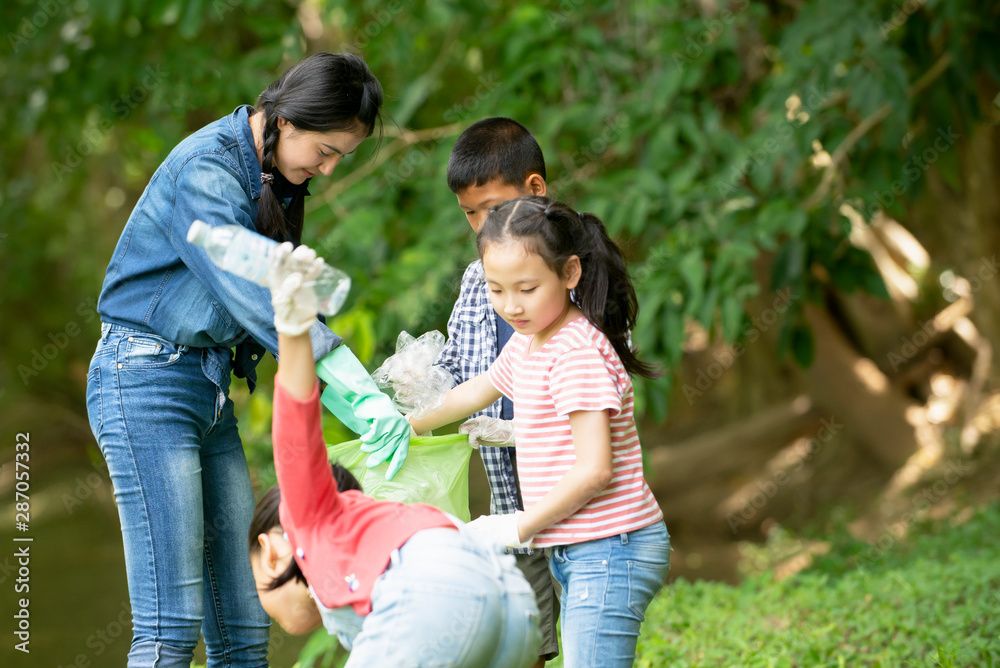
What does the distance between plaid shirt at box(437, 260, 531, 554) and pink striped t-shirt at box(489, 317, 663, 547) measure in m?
0.39

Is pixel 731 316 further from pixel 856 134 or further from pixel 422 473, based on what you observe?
pixel 422 473

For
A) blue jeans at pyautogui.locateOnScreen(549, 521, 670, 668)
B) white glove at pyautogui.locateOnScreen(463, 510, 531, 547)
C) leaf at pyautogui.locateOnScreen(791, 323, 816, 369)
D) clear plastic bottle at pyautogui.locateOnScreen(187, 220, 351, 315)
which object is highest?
clear plastic bottle at pyautogui.locateOnScreen(187, 220, 351, 315)

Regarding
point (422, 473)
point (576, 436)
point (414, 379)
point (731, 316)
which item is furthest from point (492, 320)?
point (731, 316)

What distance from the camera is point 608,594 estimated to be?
5.26 feet

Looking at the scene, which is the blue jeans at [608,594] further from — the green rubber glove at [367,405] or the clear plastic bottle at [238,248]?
the clear plastic bottle at [238,248]

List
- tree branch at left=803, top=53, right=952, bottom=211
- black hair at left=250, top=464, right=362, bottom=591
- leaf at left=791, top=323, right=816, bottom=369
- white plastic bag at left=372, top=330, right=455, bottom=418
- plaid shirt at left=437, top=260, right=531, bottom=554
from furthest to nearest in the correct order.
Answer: leaf at left=791, top=323, right=816, bottom=369 → tree branch at left=803, top=53, right=952, bottom=211 → plaid shirt at left=437, top=260, right=531, bottom=554 → white plastic bag at left=372, top=330, right=455, bottom=418 → black hair at left=250, top=464, right=362, bottom=591

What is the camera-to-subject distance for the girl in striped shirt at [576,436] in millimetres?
1587

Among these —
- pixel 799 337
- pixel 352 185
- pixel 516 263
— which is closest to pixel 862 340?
pixel 799 337

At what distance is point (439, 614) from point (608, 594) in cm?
40

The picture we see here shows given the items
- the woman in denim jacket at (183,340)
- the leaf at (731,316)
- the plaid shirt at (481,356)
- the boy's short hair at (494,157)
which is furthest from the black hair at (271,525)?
the leaf at (731,316)

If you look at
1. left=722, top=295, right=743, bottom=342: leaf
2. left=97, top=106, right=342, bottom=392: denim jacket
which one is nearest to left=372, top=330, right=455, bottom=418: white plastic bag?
left=97, top=106, right=342, bottom=392: denim jacket

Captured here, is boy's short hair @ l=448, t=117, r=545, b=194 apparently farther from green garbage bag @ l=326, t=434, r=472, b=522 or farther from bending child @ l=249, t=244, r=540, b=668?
bending child @ l=249, t=244, r=540, b=668

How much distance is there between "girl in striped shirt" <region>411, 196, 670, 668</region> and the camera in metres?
1.59

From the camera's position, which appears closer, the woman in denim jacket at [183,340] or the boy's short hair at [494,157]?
the woman in denim jacket at [183,340]
